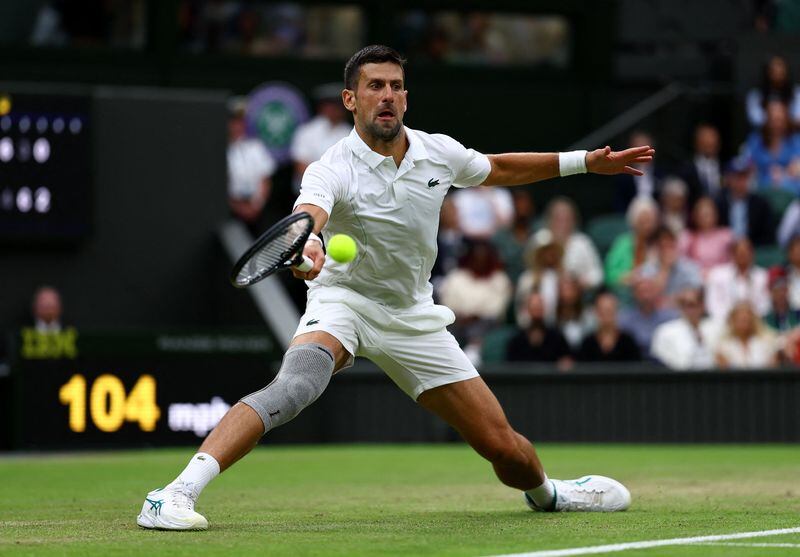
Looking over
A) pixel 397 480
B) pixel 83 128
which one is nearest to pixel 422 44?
pixel 83 128

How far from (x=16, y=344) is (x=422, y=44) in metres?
8.32

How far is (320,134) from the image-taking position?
Result: 16.7 meters

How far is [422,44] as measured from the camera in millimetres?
20359

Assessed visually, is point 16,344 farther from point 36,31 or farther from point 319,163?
point 319,163

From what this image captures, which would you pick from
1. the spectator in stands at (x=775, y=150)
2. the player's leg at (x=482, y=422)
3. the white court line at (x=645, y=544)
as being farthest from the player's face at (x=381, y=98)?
the spectator in stands at (x=775, y=150)

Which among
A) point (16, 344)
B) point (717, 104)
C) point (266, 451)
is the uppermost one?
point (717, 104)

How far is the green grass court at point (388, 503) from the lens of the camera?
6.17 m

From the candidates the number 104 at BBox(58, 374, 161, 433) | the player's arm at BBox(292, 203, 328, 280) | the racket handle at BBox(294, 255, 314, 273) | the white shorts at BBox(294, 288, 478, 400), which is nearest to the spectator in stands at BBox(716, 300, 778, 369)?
the number 104 at BBox(58, 374, 161, 433)

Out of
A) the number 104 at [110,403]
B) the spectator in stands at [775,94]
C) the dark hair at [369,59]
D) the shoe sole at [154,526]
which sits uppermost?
the spectator in stands at [775,94]

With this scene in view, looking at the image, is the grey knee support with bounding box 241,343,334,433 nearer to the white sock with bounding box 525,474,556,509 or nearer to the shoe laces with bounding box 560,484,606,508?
the white sock with bounding box 525,474,556,509

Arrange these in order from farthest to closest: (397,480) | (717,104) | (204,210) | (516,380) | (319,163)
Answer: (717,104), (204,210), (516,380), (397,480), (319,163)

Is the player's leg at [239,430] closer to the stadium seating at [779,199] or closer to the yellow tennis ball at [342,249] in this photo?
the yellow tennis ball at [342,249]

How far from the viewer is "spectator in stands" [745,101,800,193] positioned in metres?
17.9

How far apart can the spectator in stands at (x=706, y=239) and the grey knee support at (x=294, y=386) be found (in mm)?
10046
